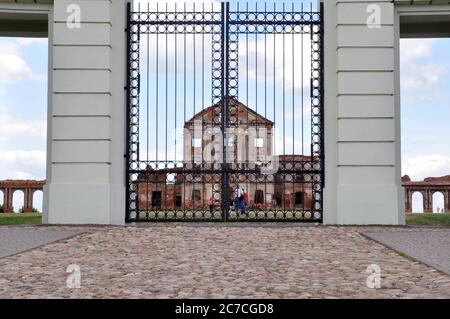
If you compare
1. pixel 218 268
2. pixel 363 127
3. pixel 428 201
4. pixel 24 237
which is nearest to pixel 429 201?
pixel 428 201

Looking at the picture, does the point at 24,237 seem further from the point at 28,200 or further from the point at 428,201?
the point at 428,201

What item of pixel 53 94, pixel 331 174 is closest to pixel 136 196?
pixel 53 94

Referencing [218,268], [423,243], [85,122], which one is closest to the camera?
[218,268]

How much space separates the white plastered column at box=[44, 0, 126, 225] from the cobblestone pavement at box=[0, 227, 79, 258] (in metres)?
1.16

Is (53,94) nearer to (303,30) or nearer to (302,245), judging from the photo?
(303,30)

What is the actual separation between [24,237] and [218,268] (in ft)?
15.6

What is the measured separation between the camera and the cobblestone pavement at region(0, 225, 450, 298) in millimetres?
5891

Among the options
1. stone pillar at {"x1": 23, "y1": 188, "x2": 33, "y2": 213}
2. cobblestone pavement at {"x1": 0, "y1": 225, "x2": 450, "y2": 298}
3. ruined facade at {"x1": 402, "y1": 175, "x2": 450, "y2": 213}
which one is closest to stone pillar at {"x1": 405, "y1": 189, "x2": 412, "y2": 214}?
ruined facade at {"x1": 402, "y1": 175, "x2": 450, "y2": 213}

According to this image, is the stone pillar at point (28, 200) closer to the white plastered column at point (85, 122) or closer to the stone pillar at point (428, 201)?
the white plastered column at point (85, 122)

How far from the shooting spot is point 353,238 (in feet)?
35.3

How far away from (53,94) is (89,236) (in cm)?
387

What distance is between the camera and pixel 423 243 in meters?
9.95

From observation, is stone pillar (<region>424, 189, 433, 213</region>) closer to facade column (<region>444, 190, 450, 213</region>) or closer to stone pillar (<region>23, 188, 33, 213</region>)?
facade column (<region>444, 190, 450, 213</region>)
